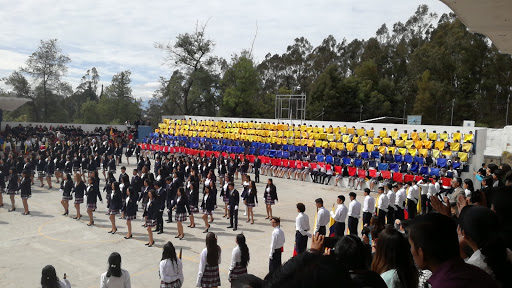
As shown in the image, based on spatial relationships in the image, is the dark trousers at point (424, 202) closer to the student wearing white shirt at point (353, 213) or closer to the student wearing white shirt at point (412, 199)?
the student wearing white shirt at point (412, 199)

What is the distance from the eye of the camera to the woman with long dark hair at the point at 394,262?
8.70ft

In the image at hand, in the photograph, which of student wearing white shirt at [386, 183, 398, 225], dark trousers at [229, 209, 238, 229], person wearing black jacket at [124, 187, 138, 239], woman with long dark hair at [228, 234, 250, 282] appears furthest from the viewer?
dark trousers at [229, 209, 238, 229]

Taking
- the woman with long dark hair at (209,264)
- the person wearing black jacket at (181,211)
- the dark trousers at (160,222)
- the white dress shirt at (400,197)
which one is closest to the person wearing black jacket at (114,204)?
the dark trousers at (160,222)

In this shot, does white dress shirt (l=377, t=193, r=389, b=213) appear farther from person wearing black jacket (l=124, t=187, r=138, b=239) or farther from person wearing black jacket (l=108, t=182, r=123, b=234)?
person wearing black jacket (l=108, t=182, r=123, b=234)

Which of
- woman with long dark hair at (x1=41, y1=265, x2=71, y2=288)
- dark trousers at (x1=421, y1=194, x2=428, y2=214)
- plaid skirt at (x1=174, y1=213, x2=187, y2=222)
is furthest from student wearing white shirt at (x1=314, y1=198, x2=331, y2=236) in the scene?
woman with long dark hair at (x1=41, y1=265, x2=71, y2=288)

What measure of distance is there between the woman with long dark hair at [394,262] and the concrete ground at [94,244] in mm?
5247

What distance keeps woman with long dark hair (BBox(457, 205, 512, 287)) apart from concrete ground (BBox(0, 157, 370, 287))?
5.75 m

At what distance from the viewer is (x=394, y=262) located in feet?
9.13

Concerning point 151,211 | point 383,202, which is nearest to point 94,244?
point 151,211

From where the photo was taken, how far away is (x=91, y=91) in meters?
69.0

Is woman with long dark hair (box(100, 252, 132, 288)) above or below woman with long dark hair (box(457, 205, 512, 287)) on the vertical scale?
below

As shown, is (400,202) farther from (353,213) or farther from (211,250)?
(211,250)

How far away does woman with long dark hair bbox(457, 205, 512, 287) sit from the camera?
7.85 ft

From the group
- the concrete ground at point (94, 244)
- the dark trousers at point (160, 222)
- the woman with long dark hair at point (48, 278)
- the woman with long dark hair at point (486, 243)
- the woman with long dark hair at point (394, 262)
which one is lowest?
the concrete ground at point (94, 244)
